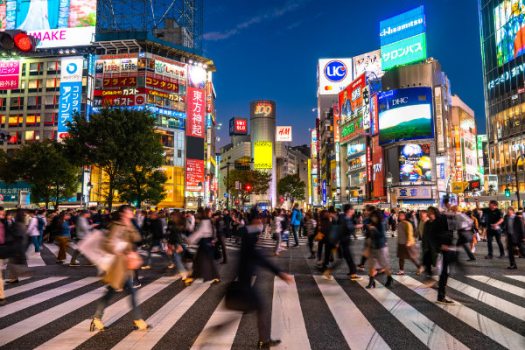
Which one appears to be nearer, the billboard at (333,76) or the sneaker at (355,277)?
the sneaker at (355,277)

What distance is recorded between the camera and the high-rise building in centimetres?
5053

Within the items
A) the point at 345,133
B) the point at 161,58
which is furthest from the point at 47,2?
the point at 345,133

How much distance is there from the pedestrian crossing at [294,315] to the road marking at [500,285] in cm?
2

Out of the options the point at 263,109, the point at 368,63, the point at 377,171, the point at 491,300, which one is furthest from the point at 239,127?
the point at 491,300

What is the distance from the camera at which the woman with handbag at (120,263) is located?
17.0 ft

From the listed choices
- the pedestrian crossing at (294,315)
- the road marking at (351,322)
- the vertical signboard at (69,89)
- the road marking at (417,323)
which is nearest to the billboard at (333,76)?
the vertical signboard at (69,89)

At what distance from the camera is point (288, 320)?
5930 millimetres

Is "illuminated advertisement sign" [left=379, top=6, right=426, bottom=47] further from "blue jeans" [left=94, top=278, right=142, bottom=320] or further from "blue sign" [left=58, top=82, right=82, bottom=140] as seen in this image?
"blue jeans" [left=94, top=278, right=142, bottom=320]

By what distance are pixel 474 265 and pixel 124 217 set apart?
33.6 ft

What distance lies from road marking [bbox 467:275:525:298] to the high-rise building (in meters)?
47.1

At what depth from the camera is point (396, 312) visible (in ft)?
20.8

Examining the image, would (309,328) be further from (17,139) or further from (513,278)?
(17,139)

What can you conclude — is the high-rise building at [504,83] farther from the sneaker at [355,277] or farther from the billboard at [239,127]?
the billboard at [239,127]

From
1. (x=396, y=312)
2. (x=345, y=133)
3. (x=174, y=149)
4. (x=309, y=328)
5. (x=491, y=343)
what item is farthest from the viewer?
(x=345, y=133)
